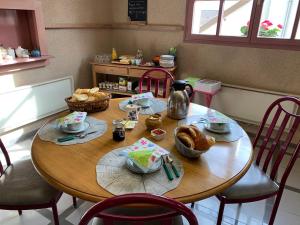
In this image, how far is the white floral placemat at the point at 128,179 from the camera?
89 centimetres

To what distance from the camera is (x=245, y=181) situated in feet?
4.31

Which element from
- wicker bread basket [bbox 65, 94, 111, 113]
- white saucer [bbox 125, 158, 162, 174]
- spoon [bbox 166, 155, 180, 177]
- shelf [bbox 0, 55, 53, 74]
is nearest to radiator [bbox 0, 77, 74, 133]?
shelf [bbox 0, 55, 53, 74]

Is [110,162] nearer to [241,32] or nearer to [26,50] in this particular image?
[26,50]

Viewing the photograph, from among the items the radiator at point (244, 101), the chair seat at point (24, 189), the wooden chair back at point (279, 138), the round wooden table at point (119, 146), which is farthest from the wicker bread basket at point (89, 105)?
the radiator at point (244, 101)

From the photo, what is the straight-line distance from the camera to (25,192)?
3.88 feet

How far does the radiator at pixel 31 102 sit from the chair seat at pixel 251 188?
2274mm

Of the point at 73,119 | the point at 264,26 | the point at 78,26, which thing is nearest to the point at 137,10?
the point at 78,26

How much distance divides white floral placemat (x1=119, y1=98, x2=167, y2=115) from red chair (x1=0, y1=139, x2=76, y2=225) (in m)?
0.72

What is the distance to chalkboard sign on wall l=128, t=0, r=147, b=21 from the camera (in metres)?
3.30

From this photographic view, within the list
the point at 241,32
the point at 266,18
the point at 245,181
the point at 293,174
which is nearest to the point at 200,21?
the point at 241,32

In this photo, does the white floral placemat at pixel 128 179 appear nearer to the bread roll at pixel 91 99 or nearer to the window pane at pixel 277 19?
the bread roll at pixel 91 99

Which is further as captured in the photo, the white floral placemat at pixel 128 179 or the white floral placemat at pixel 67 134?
the white floral placemat at pixel 67 134

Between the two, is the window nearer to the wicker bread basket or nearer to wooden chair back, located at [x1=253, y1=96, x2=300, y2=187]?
wooden chair back, located at [x1=253, y1=96, x2=300, y2=187]

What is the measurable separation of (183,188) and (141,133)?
50 centimetres
